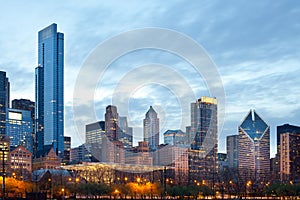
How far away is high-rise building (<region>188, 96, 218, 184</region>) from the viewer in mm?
173000

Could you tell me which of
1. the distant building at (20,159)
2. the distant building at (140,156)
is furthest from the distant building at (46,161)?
the distant building at (140,156)

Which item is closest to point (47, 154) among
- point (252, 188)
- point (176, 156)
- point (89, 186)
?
point (176, 156)

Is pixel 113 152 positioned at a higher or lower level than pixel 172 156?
higher

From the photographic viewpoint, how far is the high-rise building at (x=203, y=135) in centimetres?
17300

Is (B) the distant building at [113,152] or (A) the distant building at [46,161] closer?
(B) the distant building at [113,152]

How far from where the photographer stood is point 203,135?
19212cm

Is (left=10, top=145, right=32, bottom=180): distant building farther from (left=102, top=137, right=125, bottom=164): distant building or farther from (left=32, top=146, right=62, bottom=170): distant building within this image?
(left=102, top=137, right=125, bottom=164): distant building

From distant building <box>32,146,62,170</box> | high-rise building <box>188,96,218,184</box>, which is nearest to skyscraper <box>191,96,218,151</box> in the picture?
high-rise building <box>188,96,218,184</box>

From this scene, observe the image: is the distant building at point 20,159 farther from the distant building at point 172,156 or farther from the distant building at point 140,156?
the distant building at point 172,156

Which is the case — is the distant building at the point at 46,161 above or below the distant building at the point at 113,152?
below

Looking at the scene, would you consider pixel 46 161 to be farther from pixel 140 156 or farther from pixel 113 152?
pixel 140 156

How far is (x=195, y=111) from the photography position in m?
172

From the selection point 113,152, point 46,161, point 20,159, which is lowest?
point 46,161

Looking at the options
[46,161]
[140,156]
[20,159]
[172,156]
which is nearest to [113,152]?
[140,156]
